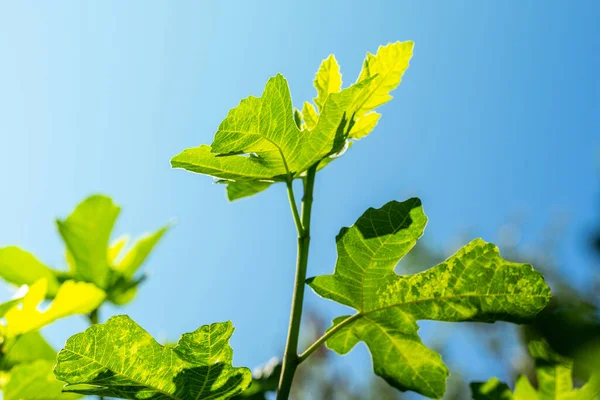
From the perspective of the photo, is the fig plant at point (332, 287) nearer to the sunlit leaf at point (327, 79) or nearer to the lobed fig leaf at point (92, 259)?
the sunlit leaf at point (327, 79)

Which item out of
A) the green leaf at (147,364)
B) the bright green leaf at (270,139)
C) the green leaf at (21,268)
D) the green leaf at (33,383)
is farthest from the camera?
the green leaf at (21,268)

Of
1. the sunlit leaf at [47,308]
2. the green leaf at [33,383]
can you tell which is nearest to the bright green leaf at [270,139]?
the sunlit leaf at [47,308]

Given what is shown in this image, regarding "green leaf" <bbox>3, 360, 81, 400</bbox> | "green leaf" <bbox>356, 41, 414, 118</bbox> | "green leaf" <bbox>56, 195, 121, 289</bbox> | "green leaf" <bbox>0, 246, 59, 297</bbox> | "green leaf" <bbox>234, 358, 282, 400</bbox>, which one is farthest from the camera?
"green leaf" <bbox>56, 195, 121, 289</bbox>

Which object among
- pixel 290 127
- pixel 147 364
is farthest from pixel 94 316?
pixel 290 127

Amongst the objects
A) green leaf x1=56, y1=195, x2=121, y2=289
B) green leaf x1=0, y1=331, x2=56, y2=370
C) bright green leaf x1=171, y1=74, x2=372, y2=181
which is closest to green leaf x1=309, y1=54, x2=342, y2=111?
bright green leaf x1=171, y1=74, x2=372, y2=181

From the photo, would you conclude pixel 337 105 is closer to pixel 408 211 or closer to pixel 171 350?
pixel 408 211

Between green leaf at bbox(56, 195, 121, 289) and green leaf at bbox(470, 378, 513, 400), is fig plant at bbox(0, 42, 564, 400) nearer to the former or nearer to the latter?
green leaf at bbox(470, 378, 513, 400)
